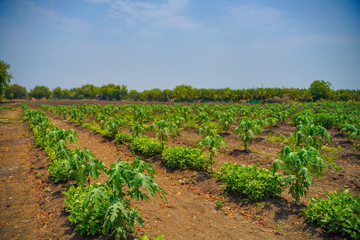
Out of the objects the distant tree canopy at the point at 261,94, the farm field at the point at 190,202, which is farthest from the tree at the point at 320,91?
the farm field at the point at 190,202

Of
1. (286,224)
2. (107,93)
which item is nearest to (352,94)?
(286,224)

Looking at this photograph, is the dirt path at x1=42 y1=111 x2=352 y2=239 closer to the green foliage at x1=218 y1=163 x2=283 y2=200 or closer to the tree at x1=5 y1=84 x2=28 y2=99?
the green foliage at x1=218 y1=163 x2=283 y2=200

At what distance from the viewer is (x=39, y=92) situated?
125 meters

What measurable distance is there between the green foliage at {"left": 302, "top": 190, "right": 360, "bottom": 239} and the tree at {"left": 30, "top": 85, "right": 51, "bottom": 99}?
15400cm

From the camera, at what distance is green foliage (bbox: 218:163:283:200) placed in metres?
5.14

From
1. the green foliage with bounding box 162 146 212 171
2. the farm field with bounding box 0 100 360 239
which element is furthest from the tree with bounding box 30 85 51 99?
the green foliage with bounding box 162 146 212 171

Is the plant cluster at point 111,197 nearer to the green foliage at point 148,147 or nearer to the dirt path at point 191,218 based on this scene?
the dirt path at point 191,218

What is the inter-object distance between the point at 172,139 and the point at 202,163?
5299 mm

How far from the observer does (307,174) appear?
4.45 metres

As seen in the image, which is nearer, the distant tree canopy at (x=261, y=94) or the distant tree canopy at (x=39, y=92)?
the distant tree canopy at (x=261, y=94)

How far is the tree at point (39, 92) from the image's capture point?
12475cm

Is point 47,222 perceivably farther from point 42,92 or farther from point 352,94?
point 42,92

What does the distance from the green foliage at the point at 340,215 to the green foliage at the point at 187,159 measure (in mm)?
3714

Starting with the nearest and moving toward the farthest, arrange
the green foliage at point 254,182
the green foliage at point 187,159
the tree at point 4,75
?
the green foliage at point 254,182
the green foliage at point 187,159
the tree at point 4,75
